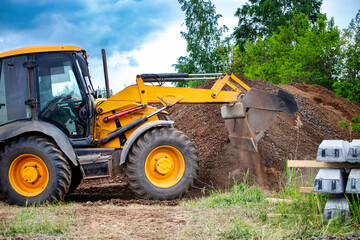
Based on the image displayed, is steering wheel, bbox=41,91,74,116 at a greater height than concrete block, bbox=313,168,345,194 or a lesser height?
greater

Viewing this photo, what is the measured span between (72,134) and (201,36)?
71.0 feet

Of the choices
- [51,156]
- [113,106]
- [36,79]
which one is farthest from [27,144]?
[113,106]

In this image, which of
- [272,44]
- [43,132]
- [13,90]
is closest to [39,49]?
[13,90]

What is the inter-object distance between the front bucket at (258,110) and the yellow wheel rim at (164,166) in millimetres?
1456

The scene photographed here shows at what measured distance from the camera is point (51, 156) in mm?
6586

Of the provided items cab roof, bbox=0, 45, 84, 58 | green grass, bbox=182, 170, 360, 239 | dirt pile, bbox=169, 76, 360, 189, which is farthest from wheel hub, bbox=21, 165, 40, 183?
dirt pile, bbox=169, 76, 360, 189

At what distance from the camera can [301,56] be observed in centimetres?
2297

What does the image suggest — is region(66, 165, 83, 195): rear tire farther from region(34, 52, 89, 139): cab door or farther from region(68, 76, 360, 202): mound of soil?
region(34, 52, 89, 139): cab door

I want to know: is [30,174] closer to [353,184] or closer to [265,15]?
[353,184]

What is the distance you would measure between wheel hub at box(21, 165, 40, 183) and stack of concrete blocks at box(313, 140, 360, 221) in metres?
4.29

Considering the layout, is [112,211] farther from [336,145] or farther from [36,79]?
[336,145]

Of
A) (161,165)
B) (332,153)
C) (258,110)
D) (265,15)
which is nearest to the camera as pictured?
(332,153)

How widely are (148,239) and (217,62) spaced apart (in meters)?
23.8

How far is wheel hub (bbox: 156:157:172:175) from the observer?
6871mm
